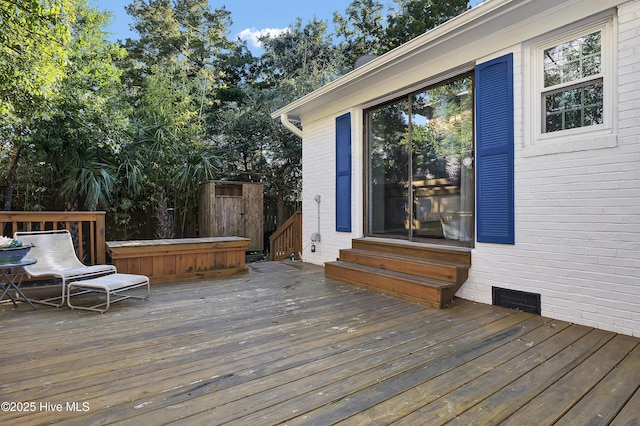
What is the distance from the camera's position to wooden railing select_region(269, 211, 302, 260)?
6496 millimetres

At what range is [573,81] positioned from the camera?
2961mm

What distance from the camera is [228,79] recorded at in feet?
35.9

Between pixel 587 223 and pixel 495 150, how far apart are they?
1.02 m

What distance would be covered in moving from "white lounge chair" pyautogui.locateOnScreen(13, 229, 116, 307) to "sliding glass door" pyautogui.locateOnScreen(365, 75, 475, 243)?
347 cm

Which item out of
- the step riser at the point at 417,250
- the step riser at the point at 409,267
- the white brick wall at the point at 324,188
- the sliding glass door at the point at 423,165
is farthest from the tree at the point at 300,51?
the step riser at the point at 409,267

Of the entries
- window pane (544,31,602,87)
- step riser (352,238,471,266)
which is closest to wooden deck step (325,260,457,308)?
step riser (352,238,471,266)

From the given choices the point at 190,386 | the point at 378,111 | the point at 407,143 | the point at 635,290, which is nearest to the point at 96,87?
the point at 378,111

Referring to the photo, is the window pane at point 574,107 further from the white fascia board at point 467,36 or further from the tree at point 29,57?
the tree at point 29,57

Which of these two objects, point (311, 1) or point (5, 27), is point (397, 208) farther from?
point (311, 1)

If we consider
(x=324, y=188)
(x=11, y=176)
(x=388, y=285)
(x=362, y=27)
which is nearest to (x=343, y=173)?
(x=324, y=188)

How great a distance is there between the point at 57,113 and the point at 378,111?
4515 millimetres

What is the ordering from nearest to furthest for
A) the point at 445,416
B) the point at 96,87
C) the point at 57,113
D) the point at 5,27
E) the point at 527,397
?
the point at 445,416 < the point at 527,397 < the point at 5,27 < the point at 57,113 < the point at 96,87

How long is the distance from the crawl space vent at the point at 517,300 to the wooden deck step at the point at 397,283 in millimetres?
411

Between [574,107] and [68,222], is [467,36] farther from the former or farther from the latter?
[68,222]
